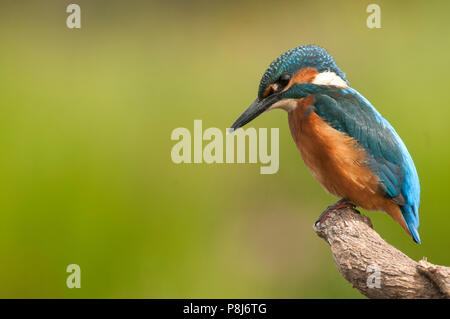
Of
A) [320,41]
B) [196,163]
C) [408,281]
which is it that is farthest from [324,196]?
[408,281]

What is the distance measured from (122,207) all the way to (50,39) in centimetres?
180

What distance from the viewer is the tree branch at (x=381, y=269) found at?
185 cm

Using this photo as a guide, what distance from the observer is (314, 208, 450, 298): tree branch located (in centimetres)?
185

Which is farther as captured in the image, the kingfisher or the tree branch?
the kingfisher

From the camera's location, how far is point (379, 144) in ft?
7.62

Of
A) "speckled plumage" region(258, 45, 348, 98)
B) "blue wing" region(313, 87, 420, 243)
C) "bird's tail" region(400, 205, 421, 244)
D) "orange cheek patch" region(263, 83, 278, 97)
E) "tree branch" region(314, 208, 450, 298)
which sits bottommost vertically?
"tree branch" region(314, 208, 450, 298)

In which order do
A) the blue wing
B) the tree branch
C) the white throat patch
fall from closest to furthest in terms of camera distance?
1. the tree branch
2. the blue wing
3. the white throat patch

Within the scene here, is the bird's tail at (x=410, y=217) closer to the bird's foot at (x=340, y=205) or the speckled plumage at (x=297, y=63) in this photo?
the bird's foot at (x=340, y=205)

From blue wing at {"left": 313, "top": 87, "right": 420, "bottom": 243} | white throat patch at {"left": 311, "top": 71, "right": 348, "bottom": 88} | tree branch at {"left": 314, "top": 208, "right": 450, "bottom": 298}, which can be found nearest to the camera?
tree branch at {"left": 314, "top": 208, "right": 450, "bottom": 298}

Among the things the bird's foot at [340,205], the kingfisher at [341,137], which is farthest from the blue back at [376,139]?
the bird's foot at [340,205]

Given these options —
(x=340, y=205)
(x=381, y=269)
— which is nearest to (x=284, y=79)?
(x=340, y=205)

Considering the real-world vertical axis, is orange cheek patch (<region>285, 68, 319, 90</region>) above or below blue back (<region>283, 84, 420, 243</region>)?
above

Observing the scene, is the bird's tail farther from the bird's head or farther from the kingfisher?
the bird's head

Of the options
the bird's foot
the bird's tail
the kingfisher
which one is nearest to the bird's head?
the kingfisher
